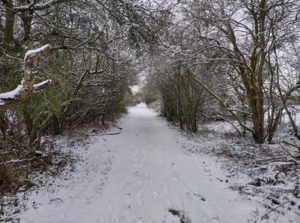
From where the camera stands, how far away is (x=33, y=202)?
4.80m

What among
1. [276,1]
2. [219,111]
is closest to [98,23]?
[276,1]

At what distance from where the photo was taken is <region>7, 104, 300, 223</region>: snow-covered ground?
438 cm

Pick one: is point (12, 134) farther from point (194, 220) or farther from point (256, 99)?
point (256, 99)

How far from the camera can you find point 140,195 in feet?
17.3

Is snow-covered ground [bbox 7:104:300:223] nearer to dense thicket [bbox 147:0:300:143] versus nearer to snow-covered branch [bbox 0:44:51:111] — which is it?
snow-covered branch [bbox 0:44:51:111]

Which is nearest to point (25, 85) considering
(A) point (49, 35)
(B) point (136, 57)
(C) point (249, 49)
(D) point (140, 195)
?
(D) point (140, 195)

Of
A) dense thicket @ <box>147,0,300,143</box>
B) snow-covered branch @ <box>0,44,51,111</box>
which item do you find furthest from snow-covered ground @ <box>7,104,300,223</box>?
dense thicket @ <box>147,0,300,143</box>

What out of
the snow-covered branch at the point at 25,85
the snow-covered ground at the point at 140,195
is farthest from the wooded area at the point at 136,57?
the snow-covered ground at the point at 140,195

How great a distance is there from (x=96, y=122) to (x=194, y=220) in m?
13.4

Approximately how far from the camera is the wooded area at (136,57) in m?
5.21

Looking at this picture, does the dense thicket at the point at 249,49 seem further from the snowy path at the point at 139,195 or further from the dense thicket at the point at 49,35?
the snowy path at the point at 139,195

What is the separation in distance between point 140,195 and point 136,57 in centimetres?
328

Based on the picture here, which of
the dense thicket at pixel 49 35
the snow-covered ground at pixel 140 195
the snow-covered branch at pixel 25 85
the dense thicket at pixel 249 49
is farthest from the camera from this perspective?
the dense thicket at pixel 249 49

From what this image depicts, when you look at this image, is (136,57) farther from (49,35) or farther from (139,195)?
(139,195)
